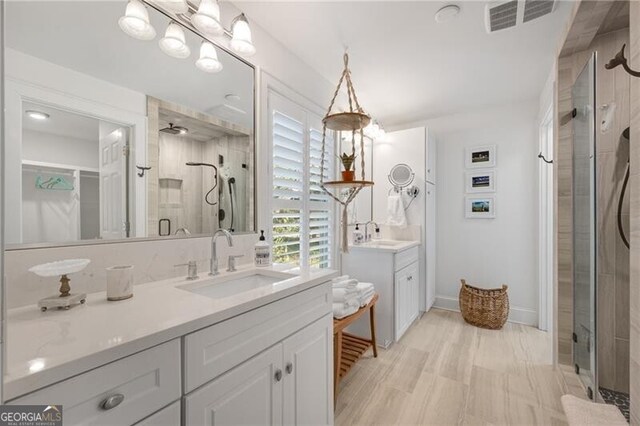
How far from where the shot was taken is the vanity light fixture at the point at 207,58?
4.84 ft

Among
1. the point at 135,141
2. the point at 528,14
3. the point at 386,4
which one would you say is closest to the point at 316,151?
the point at 386,4

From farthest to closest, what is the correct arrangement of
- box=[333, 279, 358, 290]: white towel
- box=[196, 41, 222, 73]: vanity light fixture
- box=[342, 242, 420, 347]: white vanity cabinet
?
box=[342, 242, 420, 347]: white vanity cabinet, box=[333, 279, 358, 290]: white towel, box=[196, 41, 222, 73]: vanity light fixture

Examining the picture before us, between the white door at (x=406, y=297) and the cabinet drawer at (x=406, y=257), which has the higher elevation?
the cabinet drawer at (x=406, y=257)

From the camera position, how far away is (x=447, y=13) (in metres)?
1.67

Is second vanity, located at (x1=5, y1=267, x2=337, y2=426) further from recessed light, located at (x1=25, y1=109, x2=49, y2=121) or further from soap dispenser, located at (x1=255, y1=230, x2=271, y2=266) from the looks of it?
recessed light, located at (x1=25, y1=109, x2=49, y2=121)

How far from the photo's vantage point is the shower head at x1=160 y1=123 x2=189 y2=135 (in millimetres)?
1348

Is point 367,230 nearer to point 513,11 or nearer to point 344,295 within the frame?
point 344,295

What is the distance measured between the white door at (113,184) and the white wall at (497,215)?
10.9 ft

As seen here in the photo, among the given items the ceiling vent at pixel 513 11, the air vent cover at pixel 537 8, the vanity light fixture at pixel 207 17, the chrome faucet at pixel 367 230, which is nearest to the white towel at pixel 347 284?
the chrome faucet at pixel 367 230

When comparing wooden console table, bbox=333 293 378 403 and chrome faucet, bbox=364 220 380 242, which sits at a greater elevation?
chrome faucet, bbox=364 220 380 242

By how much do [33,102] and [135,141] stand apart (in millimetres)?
329

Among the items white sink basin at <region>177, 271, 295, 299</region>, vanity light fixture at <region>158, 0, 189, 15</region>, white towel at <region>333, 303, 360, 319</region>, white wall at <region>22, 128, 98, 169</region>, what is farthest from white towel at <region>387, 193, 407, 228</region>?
white wall at <region>22, 128, 98, 169</region>

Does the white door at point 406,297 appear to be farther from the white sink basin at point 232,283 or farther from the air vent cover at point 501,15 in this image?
the air vent cover at point 501,15

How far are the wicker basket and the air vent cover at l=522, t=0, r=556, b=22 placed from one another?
95.5 inches
